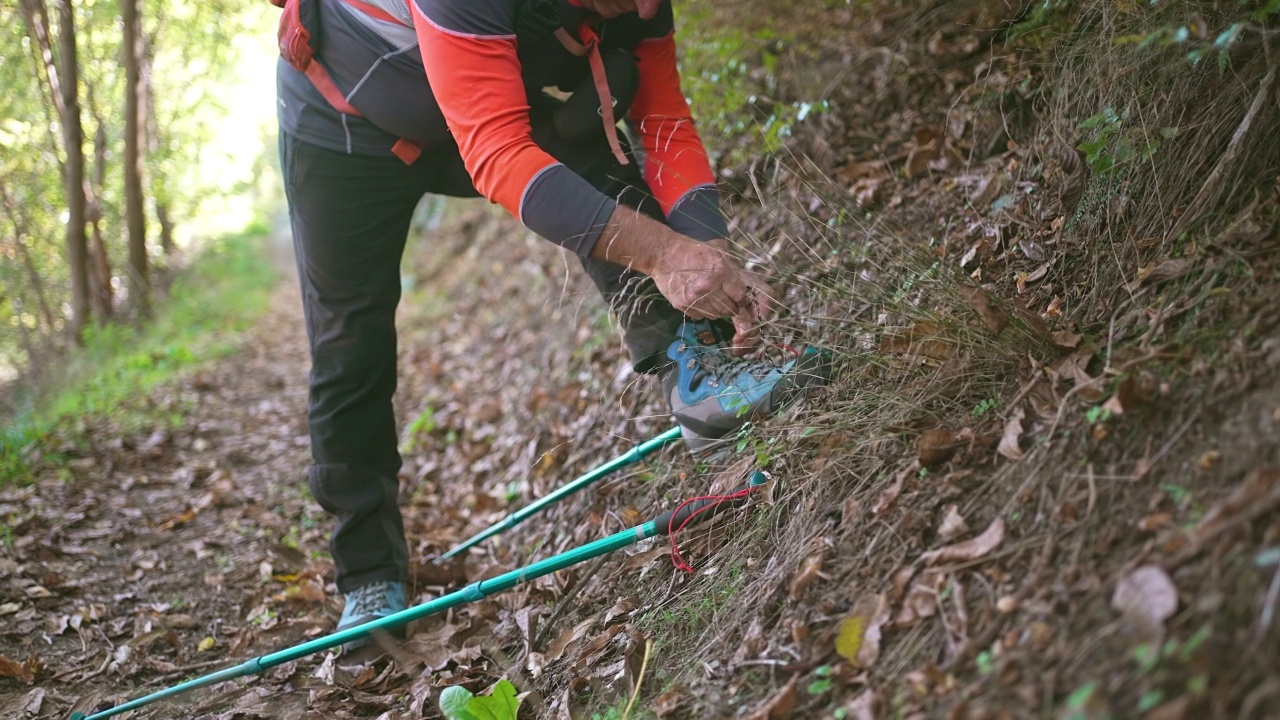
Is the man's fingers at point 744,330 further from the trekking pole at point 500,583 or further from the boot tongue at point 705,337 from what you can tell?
the trekking pole at point 500,583

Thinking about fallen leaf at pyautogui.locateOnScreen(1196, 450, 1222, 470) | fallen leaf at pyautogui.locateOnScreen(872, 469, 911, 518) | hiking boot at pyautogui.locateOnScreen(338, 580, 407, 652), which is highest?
fallen leaf at pyautogui.locateOnScreen(1196, 450, 1222, 470)

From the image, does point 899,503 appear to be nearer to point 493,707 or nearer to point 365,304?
point 493,707

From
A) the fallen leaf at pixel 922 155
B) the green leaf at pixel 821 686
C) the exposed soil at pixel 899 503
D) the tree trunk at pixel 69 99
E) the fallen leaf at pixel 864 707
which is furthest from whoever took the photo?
the tree trunk at pixel 69 99

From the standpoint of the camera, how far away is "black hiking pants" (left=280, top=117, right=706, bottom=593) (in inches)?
111

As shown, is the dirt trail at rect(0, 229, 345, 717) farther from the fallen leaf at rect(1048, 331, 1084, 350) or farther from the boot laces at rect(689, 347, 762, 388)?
the fallen leaf at rect(1048, 331, 1084, 350)

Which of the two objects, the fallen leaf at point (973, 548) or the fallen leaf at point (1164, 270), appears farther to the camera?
the fallen leaf at point (1164, 270)

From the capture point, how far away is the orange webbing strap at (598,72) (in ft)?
8.44

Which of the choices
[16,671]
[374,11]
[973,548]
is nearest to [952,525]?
[973,548]

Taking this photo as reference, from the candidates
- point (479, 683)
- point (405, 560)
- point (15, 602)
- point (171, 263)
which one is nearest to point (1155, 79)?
point (479, 683)

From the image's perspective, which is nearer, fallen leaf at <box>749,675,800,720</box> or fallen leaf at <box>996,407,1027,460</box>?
fallen leaf at <box>749,675,800,720</box>

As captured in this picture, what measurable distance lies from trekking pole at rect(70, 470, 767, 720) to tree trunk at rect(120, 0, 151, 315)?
7.62m

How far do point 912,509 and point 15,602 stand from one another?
3240mm

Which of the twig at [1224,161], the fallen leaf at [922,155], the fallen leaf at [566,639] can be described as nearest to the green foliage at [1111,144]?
the twig at [1224,161]

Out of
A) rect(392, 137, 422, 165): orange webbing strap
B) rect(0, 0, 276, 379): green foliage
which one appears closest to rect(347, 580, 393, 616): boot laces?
rect(392, 137, 422, 165): orange webbing strap
